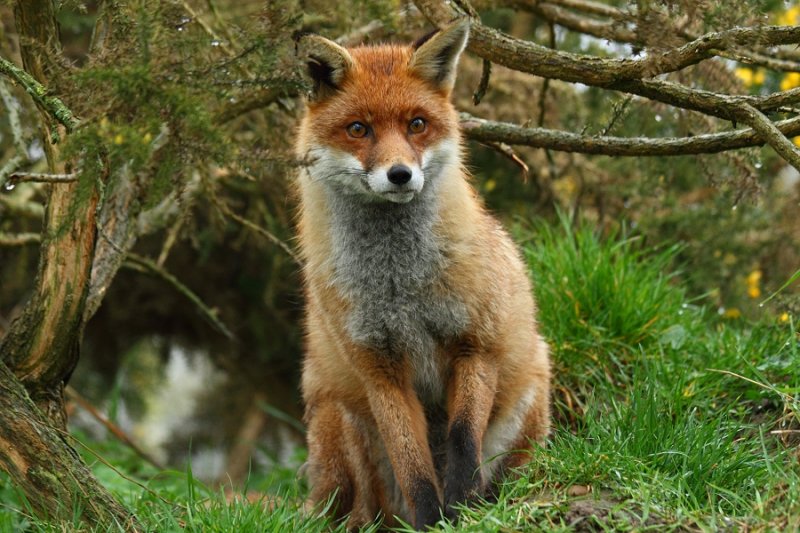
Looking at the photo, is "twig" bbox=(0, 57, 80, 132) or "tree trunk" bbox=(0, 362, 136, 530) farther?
"tree trunk" bbox=(0, 362, 136, 530)

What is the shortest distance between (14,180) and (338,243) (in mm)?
1706

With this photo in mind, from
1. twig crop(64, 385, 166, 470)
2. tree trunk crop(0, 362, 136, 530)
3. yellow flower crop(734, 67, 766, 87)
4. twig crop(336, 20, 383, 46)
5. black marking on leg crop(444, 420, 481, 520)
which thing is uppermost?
twig crop(336, 20, 383, 46)

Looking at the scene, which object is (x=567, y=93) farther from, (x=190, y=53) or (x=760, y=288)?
(x=190, y=53)

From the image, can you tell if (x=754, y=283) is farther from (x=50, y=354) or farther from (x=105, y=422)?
(x=50, y=354)

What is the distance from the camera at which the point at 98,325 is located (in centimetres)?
1112

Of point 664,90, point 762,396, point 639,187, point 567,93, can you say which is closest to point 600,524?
point 762,396

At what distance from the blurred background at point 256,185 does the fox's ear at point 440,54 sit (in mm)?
678

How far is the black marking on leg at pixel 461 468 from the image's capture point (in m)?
4.76

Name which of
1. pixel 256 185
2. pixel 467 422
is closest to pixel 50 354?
pixel 467 422

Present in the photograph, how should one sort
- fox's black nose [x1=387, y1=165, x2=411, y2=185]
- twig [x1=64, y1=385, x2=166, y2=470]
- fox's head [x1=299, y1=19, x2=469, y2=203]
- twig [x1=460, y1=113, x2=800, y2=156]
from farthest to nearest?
twig [x1=64, y1=385, x2=166, y2=470] → twig [x1=460, y1=113, x2=800, y2=156] → fox's head [x1=299, y1=19, x2=469, y2=203] → fox's black nose [x1=387, y1=165, x2=411, y2=185]

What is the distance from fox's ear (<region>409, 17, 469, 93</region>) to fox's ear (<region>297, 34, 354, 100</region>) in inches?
14.9

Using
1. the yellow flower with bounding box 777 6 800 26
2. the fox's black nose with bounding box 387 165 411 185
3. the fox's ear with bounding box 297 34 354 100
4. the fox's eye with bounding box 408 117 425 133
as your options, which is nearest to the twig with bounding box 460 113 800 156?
the fox's eye with bounding box 408 117 425 133

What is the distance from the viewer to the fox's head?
4688 millimetres

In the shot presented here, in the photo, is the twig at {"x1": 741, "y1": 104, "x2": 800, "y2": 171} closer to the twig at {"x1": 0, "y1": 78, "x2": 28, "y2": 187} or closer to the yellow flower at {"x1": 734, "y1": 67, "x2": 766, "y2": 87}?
the twig at {"x1": 0, "y1": 78, "x2": 28, "y2": 187}
